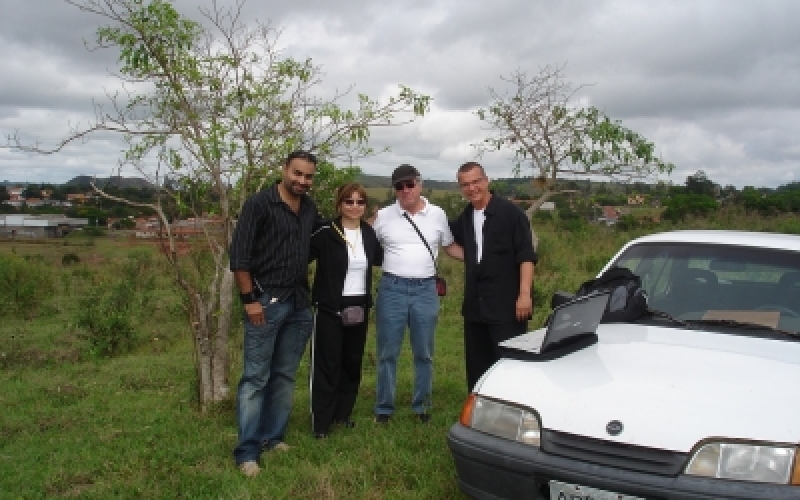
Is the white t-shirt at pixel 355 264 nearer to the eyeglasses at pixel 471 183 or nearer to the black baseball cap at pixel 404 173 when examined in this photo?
the black baseball cap at pixel 404 173

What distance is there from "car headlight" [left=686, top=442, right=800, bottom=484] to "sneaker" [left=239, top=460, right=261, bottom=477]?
2.53 m

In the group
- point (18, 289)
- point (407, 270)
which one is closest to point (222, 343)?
point (407, 270)

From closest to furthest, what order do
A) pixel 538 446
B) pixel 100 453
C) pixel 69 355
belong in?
pixel 538 446, pixel 100 453, pixel 69 355

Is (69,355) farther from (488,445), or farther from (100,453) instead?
(488,445)

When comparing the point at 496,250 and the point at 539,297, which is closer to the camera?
the point at 496,250

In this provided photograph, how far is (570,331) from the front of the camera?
3.59m

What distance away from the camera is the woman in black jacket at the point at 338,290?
4.82m

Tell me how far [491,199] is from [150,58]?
2.76 meters

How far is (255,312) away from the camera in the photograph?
14.1 ft

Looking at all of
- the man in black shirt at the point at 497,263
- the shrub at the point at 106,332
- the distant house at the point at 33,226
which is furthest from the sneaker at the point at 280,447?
the distant house at the point at 33,226

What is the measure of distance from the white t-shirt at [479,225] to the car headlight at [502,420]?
1.72 m

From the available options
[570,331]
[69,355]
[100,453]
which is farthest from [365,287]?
[69,355]

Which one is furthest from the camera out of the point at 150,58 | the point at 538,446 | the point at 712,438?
the point at 150,58

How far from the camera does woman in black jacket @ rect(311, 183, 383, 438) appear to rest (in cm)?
482
